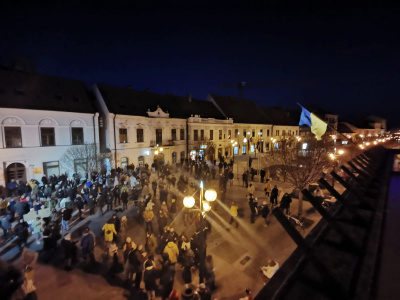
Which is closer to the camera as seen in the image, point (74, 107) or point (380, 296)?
point (380, 296)

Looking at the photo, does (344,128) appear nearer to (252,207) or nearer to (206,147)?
(206,147)

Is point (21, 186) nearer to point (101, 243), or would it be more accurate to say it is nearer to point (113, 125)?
point (101, 243)

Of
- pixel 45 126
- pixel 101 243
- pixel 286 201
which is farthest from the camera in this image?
pixel 45 126

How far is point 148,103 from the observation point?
28.7 metres

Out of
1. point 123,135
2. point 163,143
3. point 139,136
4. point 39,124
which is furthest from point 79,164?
point 163,143

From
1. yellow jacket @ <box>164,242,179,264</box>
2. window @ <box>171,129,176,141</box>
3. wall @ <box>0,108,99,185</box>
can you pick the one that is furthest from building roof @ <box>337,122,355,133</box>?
yellow jacket @ <box>164,242,179,264</box>

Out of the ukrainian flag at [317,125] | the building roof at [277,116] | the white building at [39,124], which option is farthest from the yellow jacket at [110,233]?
the building roof at [277,116]

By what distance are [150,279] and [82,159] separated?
52.2 ft

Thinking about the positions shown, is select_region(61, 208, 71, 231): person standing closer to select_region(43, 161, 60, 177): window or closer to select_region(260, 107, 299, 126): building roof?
select_region(43, 161, 60, 177): window

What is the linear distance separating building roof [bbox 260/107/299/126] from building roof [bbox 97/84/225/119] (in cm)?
1677

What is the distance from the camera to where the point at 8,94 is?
17.8 meters

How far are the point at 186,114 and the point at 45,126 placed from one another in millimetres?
18049

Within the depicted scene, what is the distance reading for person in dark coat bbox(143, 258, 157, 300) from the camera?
19.8ft

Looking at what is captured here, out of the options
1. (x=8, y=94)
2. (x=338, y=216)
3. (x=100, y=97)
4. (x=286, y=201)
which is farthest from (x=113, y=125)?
(x=338, y=216)
